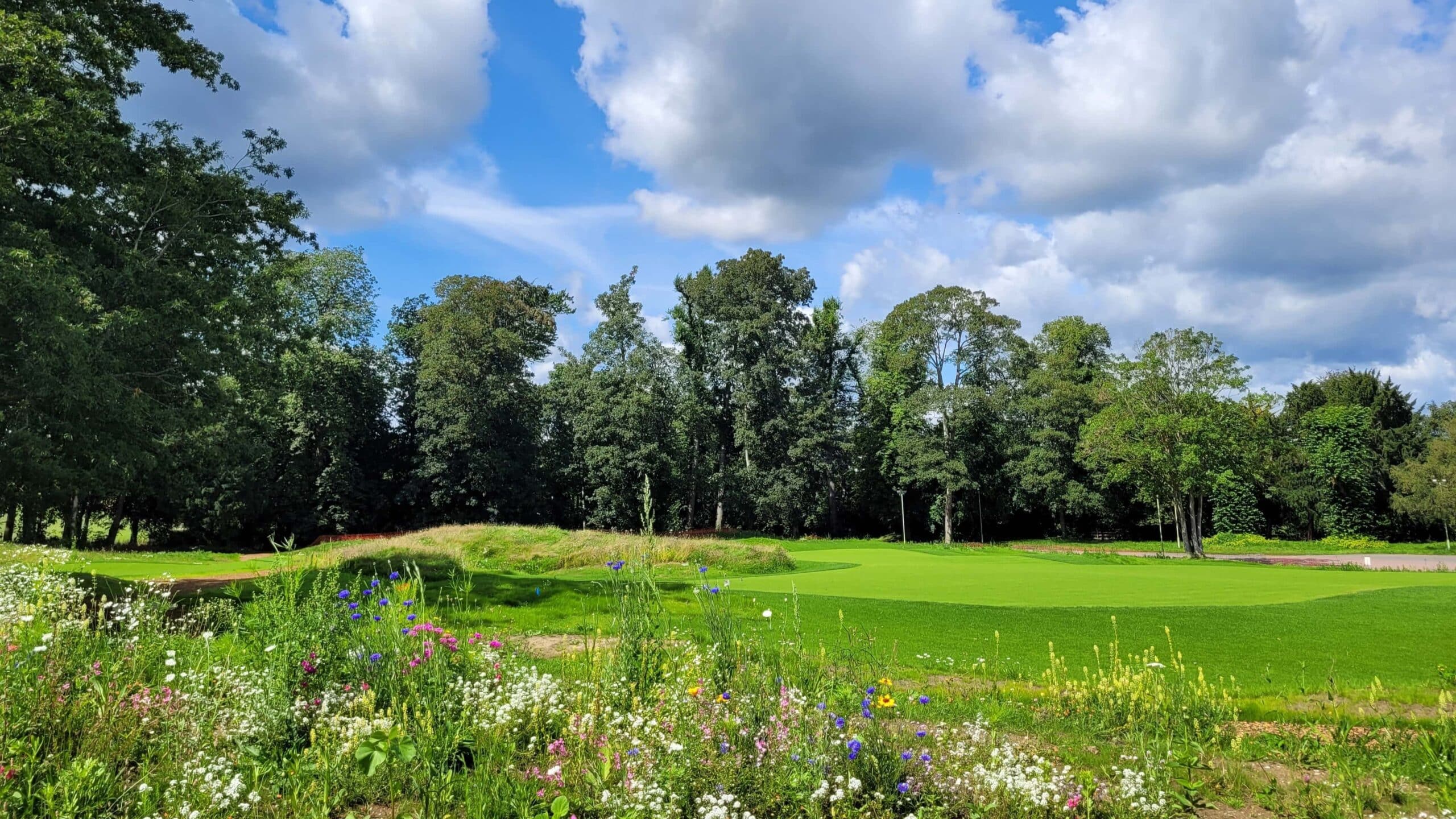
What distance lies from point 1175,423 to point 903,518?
16.5m

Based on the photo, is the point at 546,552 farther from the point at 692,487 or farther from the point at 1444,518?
the point at 1444,518

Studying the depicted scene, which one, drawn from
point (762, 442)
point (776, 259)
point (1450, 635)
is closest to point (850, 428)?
point (762, 442)

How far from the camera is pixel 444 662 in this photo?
4594mm

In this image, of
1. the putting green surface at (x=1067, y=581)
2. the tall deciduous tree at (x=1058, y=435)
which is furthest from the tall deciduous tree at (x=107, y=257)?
the tall deciduous tree at (x=1058, y=435)

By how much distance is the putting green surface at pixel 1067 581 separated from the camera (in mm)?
15219

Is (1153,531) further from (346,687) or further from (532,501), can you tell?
(346,687)

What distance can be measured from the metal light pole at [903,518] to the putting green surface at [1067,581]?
56.6 feet

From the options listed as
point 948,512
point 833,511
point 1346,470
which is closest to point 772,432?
point 833,511

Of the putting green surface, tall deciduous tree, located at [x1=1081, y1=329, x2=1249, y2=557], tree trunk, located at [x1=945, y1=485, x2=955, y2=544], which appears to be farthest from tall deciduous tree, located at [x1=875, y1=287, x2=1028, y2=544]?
the putting green surface

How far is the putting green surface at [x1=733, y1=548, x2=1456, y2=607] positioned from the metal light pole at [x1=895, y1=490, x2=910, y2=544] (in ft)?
56.6

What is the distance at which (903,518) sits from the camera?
46188 millimetres

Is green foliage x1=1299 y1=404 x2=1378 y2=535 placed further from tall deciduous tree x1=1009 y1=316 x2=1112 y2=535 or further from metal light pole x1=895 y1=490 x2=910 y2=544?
metal light pole x1=895 y1=490 x2=910 y2=544

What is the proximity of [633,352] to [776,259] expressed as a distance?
10797 mm

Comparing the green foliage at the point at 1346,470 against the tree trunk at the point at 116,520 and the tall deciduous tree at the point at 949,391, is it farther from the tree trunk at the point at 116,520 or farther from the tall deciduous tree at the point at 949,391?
the tree trunk at the point at 116,520
